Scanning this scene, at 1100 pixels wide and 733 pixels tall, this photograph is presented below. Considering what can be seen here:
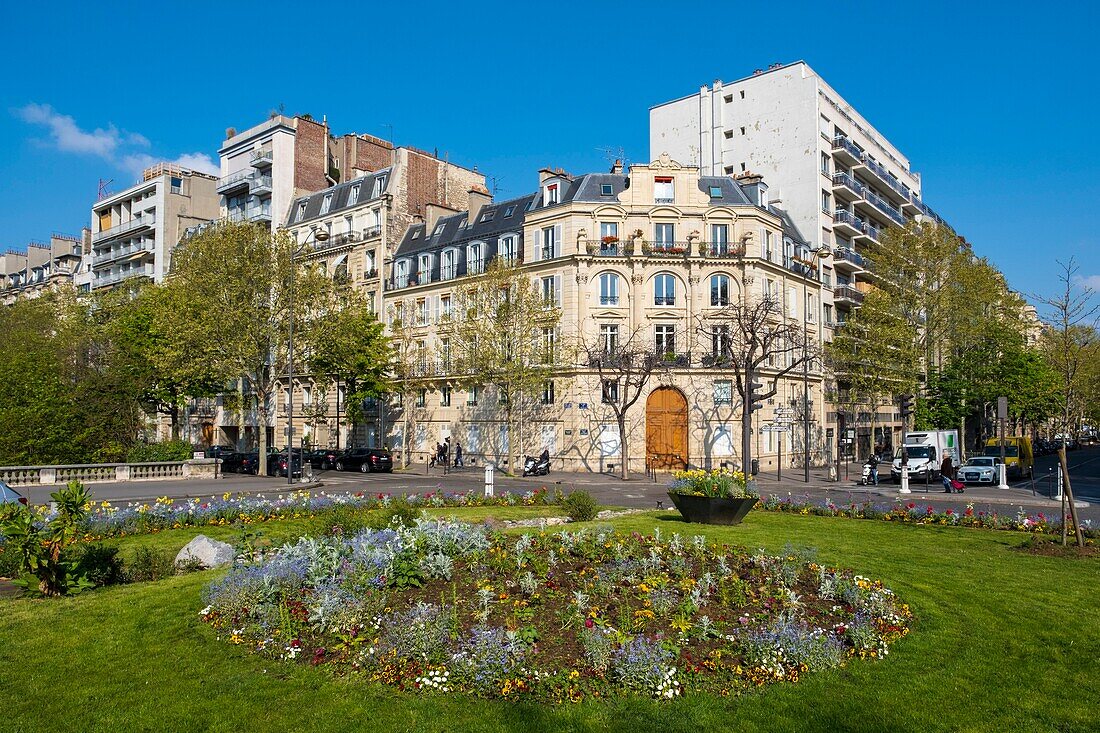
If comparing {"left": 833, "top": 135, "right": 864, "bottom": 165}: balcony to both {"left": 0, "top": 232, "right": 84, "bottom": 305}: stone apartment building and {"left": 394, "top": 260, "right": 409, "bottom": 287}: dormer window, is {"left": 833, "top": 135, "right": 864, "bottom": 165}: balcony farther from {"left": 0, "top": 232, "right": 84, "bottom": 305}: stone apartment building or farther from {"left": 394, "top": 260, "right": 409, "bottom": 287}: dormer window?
Result: {"left": 0, "top": 232, "right": 84, "bottom": 305}: stone apartment building

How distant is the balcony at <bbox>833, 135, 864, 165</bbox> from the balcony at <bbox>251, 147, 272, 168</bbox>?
149ft

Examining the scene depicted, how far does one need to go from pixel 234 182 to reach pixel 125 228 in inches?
701

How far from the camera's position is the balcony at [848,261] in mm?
56375

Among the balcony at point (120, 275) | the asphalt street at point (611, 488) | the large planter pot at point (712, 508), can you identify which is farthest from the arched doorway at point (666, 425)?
the balcony at point (120, 275)

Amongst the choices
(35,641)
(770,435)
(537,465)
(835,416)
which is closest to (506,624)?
(35,641)

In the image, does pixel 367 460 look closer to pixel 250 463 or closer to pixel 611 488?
pixel 250 463

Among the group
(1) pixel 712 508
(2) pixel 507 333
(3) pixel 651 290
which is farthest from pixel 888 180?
(1) pixel 712 508

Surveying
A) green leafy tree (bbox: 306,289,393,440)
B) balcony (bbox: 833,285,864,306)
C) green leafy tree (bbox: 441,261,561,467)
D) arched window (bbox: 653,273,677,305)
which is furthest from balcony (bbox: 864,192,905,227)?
green leafy tree (bbox: 306,289,393,440)

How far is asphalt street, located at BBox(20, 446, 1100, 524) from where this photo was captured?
27.0 metres

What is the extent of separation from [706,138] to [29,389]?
49.0 m

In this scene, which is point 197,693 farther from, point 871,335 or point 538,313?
point 871,335

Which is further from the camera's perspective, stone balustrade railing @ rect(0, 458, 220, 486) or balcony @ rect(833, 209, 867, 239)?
balcony @ rect(833, 209, 867, 239)

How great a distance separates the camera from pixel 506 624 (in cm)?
852

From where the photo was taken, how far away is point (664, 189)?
147 ft
